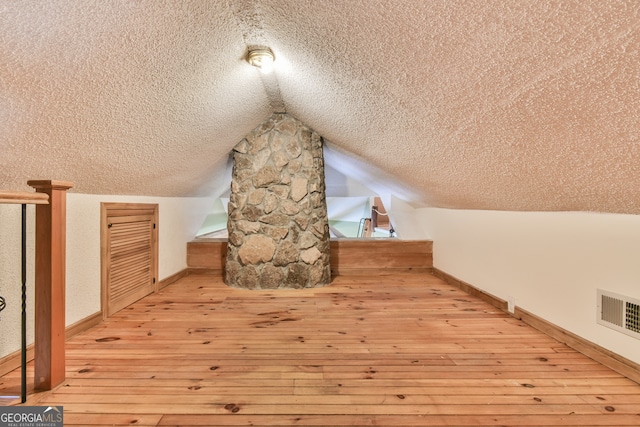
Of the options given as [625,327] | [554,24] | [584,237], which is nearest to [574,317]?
[625,327]

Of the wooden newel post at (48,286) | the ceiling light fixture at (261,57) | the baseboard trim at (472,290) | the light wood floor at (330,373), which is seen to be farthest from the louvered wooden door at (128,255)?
the baseboard trim at (472,290)

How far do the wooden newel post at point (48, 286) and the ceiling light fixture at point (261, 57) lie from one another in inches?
48.1

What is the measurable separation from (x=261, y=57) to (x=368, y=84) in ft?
2.32

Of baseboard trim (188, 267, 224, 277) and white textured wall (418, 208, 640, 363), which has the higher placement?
white textured wall (418, 208, 640, 363)

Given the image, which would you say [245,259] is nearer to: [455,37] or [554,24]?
[455,37]

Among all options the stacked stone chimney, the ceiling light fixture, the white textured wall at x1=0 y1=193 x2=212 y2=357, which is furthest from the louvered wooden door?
the ceiling light fixture

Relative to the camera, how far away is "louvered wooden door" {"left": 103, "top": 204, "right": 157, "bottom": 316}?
2348mm

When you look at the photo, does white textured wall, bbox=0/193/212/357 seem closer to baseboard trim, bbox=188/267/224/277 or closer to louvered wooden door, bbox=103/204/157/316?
louvered wooden door, bbox=103/204/157/316

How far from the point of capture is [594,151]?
120 centimetres

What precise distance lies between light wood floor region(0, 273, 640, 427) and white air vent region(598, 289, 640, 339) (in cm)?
24

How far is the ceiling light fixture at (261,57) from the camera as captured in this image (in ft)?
6.29

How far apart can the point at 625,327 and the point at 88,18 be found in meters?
2.68

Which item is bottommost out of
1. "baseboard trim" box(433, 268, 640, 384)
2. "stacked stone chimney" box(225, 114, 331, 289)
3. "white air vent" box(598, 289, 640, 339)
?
"baseboard trim" box(433, 268, 640, 384)

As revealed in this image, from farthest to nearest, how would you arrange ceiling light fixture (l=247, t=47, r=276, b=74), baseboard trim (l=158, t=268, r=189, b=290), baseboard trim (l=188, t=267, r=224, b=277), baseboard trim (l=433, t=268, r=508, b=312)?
baseboard trim (l=188, t=267, r=224, b=277)
baseboard trim (l=158, t=268, r=189, b=290)
baseboard trim (l=433, t=268, r=508, b=312)
ceiling light fixture (l=247, t=47, r=276, b=74)
